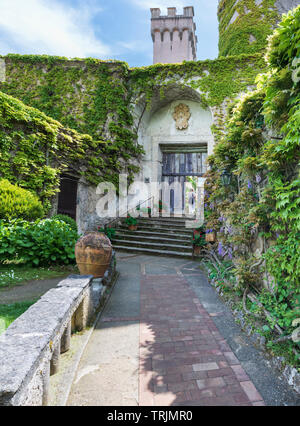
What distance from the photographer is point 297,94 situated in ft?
6.81

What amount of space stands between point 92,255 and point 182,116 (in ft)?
30.9

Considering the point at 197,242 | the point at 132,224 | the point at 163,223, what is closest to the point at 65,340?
the point at 197,242

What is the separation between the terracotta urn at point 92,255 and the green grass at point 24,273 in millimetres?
1091

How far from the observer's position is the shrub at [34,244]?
169 inches

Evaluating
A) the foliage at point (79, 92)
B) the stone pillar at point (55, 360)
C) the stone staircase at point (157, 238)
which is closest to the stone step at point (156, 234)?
the stone staircase at point (157, 238)

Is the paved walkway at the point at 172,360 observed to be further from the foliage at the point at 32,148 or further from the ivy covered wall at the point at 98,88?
the ivy covered wall at the point at 98,88

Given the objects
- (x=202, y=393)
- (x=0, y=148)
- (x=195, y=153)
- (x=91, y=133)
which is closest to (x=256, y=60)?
(x=195, y=153)

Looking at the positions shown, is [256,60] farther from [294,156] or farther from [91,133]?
[294,156]

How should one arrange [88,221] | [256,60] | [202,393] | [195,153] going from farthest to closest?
[195,153]
[256,60]
[88,221]
[202,393]

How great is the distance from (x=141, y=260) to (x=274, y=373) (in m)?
4.38

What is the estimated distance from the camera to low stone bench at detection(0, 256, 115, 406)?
1061mm

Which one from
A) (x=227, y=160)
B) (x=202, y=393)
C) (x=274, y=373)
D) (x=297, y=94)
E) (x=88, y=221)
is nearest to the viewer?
(x=202, y=393)

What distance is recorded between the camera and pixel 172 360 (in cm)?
208
